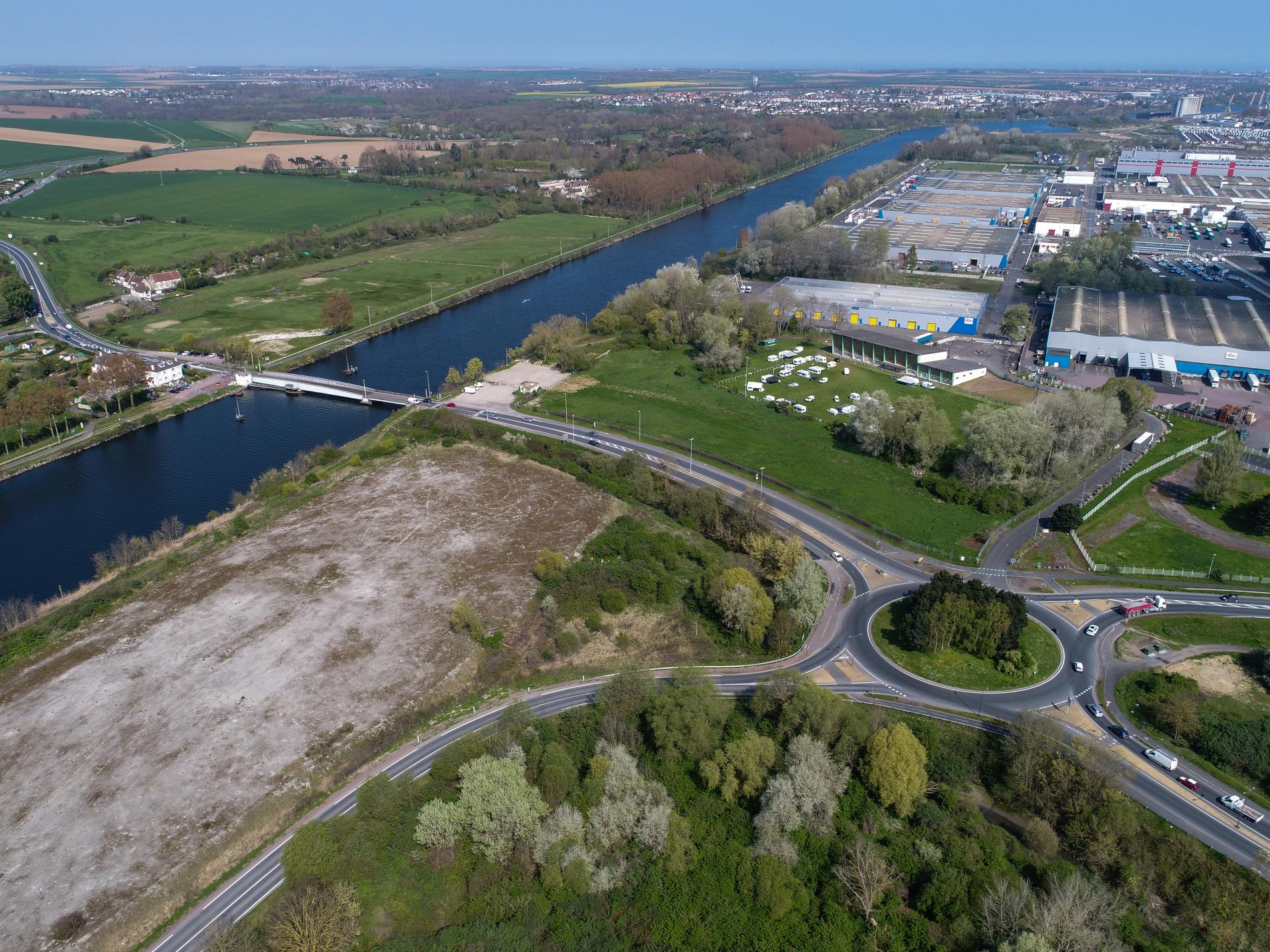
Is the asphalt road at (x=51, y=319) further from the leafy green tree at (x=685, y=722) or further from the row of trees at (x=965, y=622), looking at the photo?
the row of trees at (x=965, y=622)

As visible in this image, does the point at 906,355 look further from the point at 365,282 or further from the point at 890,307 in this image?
the point at 365,282

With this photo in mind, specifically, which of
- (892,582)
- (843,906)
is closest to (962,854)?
(843,906)

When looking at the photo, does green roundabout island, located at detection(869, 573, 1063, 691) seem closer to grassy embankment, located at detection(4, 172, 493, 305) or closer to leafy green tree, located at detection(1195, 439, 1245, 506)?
leafy green tree, located at detection(1195, 439, 1245, 506)

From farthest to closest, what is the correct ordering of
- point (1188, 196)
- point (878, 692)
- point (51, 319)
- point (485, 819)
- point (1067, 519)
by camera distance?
point (1188, 196) → point (51, 319) → point (1067, 519) → point (878, 692) → point (485, 819)

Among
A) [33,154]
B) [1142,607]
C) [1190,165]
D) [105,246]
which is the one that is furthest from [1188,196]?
[33,154]

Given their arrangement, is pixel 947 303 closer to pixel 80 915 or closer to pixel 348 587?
pixel 348 587

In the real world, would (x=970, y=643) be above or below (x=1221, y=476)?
below

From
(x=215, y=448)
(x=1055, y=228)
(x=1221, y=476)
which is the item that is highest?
(x=1055, y=228)
